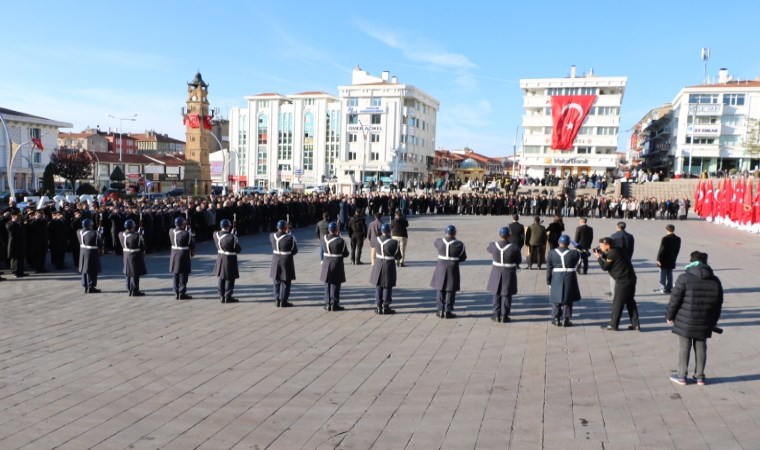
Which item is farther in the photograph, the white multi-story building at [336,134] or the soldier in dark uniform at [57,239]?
the white multi-story building at [336,134]

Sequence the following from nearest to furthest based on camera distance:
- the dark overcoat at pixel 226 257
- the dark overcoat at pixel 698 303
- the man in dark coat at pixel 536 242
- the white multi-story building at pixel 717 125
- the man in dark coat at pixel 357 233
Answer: the dark overcoat at pixel 698 303 → the dark overcoat at pixel 226 257 → the man in dark coat at pixel 536 242 → the man in dark coat at pixel 357 233 → the white multi-story building at pixel 717 125

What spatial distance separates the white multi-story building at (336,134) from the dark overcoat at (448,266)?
6097 centimetres

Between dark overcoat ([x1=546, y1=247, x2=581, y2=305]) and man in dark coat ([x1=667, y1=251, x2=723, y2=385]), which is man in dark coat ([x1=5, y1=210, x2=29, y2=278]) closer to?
dark overcoat ([x1=546, y1=247, x2=581, y2=305])

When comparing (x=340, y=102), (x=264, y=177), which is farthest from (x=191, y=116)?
(x=340, y=102)

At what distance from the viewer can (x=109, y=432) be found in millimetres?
5488

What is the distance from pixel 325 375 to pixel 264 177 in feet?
264

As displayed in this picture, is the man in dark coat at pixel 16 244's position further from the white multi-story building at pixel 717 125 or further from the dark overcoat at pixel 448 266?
the white multi-story building at pixel 717 125

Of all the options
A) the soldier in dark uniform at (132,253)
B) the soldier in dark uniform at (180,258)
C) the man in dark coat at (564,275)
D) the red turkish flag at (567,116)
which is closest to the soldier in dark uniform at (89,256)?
the soldier in dark uniform at (132,253)

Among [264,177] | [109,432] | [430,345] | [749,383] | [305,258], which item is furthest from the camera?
[264,177]

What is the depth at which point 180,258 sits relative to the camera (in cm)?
1152

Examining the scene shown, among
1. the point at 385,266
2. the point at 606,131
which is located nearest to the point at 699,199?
the point at 606,131

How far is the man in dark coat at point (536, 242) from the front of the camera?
1600cm

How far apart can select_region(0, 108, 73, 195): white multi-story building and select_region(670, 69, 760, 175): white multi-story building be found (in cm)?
6745

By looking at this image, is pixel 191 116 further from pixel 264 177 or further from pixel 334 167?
pixel 334 167
